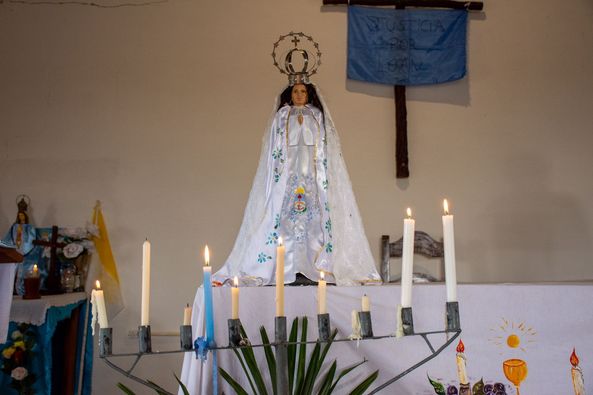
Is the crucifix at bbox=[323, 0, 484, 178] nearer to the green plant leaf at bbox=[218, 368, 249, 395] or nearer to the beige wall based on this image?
the beige wall

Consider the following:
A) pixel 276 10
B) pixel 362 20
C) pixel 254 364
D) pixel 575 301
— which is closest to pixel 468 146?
pixel 362 20

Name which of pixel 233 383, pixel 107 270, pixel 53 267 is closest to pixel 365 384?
pixel 233 383

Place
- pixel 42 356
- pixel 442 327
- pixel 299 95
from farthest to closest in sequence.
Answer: pixel 42 356 → pixel 299 95 → pixel 442 327

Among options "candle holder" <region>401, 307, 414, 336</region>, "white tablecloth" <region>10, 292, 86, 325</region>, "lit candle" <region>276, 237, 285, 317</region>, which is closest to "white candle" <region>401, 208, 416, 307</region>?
"candle holder" <region>401, 307, 414, 336</region>

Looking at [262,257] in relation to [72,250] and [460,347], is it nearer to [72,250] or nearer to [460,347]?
[460,347]

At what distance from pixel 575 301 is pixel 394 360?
0.79 m

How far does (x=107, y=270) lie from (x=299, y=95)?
2789 millimetres

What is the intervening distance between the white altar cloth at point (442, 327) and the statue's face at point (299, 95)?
1298mm

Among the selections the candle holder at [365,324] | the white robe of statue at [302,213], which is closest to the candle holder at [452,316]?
the candle holder at [365,324]

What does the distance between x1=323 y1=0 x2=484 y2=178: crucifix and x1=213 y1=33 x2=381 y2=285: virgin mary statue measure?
86.1 inches

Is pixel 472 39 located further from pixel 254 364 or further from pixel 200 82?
pixel 254 364

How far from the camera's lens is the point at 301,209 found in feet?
11.8

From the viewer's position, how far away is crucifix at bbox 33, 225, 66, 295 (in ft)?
18.6

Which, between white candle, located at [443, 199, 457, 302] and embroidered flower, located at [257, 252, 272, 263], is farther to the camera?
embroidered flower, located at [257, 252, 272, 263]
